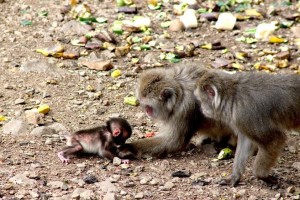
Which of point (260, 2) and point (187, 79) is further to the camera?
point (260, 2)

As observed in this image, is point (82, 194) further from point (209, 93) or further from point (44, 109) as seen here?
point (44, 109)

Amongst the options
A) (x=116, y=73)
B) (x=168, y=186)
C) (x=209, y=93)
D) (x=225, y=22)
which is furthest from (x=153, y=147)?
(x=225, y=22)

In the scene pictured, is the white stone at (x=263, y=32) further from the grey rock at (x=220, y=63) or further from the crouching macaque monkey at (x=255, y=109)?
the crouching macaque monkey at (x=255, y=109)

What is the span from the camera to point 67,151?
29.2ft

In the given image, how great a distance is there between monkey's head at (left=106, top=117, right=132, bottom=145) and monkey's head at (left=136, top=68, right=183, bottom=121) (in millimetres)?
372

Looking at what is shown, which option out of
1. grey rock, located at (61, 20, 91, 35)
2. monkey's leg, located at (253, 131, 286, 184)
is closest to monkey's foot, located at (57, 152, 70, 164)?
monkey's leg, located at (253, 131, 286, 184)

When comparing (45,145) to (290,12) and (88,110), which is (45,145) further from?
(290,12)

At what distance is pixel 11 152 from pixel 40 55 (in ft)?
9.52

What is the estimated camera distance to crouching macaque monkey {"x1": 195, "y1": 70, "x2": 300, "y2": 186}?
8.46 meters

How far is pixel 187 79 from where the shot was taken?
927 centimetres

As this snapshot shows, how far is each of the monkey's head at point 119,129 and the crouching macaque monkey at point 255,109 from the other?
0.92m

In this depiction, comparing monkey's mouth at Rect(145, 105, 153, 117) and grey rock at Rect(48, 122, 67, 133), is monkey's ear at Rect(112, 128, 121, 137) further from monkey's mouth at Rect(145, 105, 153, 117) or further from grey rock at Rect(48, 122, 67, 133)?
grey rock at Rect(48, 122, 67, 133)

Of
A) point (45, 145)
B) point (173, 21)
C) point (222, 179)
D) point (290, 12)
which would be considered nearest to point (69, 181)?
point (45, 145)

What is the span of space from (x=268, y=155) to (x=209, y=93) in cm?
93
